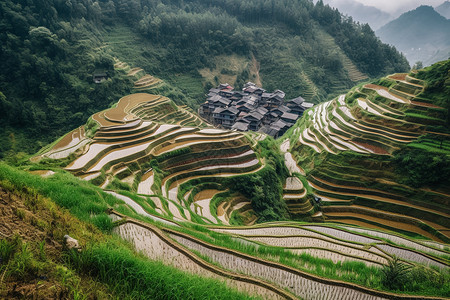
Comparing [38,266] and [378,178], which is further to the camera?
[378,178]

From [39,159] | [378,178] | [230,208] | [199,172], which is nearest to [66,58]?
[39,159]

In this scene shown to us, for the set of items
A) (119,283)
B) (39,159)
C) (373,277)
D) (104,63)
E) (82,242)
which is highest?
(104,63)

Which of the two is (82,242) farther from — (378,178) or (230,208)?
(378,178)

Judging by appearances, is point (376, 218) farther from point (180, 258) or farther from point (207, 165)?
point (180, 258)

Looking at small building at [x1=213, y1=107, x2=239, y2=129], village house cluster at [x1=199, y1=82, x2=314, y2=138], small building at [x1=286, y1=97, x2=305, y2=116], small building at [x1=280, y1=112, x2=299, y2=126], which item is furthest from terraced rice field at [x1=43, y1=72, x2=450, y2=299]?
small building at [x1=213, y1=107, x2=239, y2=129]

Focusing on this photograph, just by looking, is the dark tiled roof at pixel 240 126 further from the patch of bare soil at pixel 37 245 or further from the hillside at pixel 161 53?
the patch of bare soil at pixel 37 245

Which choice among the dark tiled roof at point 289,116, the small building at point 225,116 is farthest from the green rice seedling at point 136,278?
the dark tiled roof at point 289,116
